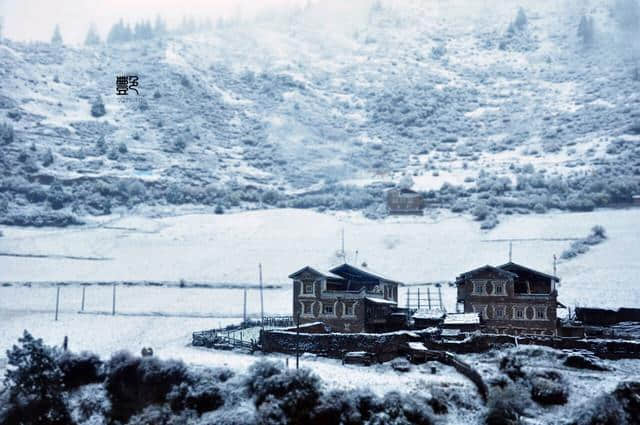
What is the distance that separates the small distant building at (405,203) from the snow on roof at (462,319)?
77404 millimetres

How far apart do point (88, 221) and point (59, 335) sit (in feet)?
224

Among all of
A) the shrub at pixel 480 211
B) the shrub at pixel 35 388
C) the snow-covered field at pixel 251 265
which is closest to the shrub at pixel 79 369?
the shrub at pixel 35 388

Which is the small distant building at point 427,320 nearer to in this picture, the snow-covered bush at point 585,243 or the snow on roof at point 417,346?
the snow on roof at point 417,346

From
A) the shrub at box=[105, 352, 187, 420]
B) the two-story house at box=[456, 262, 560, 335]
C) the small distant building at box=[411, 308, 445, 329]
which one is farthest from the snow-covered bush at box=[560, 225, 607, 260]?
the shrub at box=[105, 352, 187, 420]

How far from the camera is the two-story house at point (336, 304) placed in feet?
204

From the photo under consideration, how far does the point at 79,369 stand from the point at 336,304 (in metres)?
22.9

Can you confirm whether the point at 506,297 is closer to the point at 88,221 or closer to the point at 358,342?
the point at 358,342

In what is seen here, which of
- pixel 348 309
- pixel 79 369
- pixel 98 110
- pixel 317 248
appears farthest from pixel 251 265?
pixel 98 110

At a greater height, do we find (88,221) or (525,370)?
(88,221)

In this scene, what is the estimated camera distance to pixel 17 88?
193750mm

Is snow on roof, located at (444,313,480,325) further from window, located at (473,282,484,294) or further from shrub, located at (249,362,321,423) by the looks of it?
shrub, located at (249,362,321,423)

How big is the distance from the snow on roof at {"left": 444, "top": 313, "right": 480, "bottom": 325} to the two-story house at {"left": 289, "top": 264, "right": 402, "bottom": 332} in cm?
655

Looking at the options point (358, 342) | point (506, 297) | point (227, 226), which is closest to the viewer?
point (358, 342)

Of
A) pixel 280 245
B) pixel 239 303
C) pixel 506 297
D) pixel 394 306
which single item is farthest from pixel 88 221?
pixel 506 297
